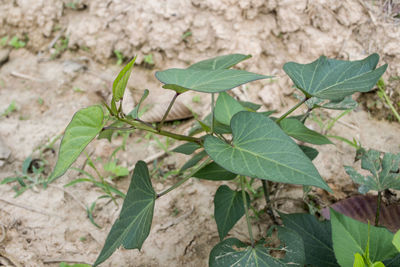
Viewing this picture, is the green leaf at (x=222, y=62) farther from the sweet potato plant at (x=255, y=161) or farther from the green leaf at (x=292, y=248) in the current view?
the green leaf at (x=292, y=248)

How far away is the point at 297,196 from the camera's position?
5.11 feet

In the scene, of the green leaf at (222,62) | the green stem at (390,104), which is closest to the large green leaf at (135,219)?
the green leaf at (222,62)

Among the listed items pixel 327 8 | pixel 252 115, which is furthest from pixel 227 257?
pixel 327 8

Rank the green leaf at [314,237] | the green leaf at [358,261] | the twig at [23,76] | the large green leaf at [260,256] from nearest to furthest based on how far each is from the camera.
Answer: the green leaf at [358,261] → the large green leaf at [260,256] → the green leaf at [314,237] → the twig at [23,76]

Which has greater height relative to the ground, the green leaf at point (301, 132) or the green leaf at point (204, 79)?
the green leaf at point (204, 79)

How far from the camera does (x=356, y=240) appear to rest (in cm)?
87

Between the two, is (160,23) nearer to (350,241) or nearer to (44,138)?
(44,138)

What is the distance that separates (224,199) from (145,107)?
1.14 metres

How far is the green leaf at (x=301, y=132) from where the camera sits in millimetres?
1169

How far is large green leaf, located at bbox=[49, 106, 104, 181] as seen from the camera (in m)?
0.75

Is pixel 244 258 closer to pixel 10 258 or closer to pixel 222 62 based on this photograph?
pixel 222 62

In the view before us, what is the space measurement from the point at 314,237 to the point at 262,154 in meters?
0.44

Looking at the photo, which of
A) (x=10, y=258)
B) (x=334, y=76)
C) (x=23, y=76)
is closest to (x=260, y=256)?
(x=334, y=76)

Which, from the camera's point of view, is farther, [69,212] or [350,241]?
[69,212]
